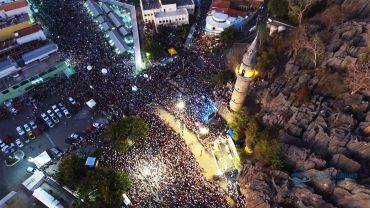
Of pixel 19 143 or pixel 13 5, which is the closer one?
pixel 19 143

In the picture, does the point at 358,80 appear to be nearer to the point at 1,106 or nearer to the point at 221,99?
the point at 221,99

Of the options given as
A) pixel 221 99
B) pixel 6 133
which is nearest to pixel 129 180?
pixel 221 99

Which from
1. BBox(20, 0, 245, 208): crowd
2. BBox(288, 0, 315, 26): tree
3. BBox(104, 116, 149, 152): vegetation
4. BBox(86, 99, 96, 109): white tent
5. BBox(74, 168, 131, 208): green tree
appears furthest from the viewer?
BBox(86, 99, 96, 109): white tent

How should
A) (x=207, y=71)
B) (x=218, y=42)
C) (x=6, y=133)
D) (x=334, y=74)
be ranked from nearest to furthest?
(x=334, y=74) → (x=6, y=133) → (x=207, y=71) → (x=218, y=42)

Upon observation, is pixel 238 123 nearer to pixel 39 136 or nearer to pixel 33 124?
pixel 39 136

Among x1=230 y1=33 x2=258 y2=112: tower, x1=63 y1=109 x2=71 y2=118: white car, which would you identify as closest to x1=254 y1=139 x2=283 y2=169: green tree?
x1=230 y1=33 x2=258 y2=112: tower

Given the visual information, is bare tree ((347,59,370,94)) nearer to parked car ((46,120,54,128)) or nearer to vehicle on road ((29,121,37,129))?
parked car ((46,120,54,128))

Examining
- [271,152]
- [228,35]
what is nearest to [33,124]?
[228,35]
